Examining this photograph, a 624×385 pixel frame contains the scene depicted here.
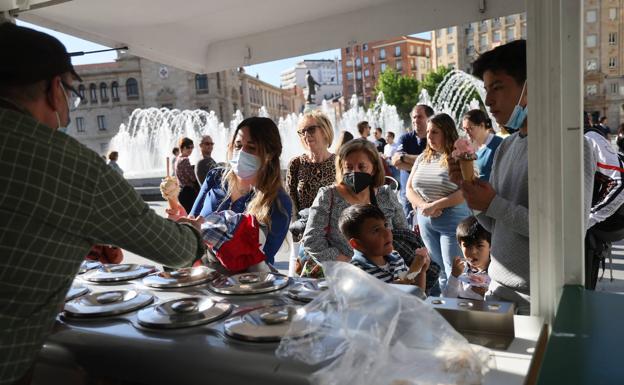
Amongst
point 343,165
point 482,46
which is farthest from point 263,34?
point 482,46

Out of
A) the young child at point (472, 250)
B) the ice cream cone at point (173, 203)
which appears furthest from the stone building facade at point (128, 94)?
the ice cream cone at point (173, 203)

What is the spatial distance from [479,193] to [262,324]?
0.94 meters

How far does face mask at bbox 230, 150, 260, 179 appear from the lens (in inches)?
102

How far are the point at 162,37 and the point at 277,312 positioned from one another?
7.10 feet

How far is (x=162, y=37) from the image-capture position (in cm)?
284

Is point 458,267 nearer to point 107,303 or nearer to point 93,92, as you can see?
point 107,303

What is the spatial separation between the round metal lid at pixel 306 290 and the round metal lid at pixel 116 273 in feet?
2.14

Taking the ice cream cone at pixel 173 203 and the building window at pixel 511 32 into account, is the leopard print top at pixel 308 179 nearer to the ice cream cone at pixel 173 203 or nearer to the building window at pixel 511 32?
the ice cream cone at pixel 173 203

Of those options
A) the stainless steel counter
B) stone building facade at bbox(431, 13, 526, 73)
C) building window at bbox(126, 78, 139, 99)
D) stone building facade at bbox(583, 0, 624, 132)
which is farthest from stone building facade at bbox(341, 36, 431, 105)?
the stainless steel counter

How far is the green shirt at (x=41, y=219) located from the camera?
102 centimetres

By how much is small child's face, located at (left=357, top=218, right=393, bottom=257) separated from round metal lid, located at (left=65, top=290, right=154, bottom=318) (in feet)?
3.51

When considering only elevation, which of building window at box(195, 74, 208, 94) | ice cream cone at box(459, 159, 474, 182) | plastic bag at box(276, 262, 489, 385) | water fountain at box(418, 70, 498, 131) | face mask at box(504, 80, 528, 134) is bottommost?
plastic bag at box(276, 262, 489, 385)

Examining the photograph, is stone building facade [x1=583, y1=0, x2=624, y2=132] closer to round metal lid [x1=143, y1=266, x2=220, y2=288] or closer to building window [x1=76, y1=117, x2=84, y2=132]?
building window [x1=76, y1=117, x2=84, y2=132]

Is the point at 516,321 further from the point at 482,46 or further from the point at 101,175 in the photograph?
the point at 482,46
